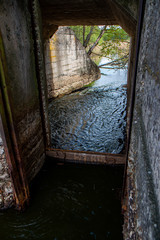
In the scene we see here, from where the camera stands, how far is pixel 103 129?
6199 millimetres

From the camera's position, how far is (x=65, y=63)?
10086mm

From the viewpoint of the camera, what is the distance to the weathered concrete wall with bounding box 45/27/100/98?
8994 mm

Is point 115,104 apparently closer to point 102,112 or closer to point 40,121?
point 102,112

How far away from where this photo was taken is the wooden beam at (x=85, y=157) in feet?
14.2

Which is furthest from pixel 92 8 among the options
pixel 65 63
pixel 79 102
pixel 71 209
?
pixel 65 63

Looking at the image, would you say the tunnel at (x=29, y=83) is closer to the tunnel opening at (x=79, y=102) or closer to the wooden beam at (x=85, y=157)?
the wooden beam at (x=85, y=157)

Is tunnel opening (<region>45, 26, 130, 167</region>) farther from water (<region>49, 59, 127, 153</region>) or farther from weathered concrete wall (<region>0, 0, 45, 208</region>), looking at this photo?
weathered concrete wall (<region>0, 0, 45, 208</region>)

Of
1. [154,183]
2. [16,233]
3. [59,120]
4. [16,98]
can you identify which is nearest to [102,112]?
[59,120]

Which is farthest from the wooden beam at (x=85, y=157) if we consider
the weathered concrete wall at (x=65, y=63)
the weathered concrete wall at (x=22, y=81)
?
the weathered concrete wall at (x=65, y=63)

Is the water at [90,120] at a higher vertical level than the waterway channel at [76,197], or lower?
higher

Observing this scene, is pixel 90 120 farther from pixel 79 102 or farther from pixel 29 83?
pixel 29 83

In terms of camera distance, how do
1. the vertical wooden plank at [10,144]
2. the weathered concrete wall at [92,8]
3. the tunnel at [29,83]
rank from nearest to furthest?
the tunnel at [29,83] < the vertical wooden plank at [10,144] < the weathered concrete wall at [92,8]

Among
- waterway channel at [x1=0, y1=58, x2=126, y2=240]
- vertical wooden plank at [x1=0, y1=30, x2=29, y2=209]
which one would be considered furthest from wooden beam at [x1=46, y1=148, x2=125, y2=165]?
vertical wooden plank at [x1=0, y1=30, x2=29, y2=209]

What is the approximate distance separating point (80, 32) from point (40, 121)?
11.9m
